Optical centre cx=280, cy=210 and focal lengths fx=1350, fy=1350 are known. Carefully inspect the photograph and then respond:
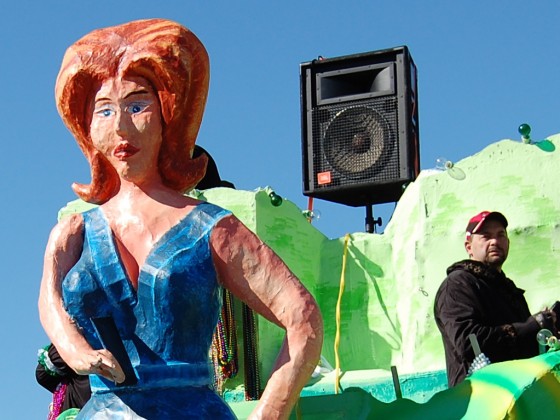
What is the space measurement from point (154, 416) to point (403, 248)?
3794 millimetres

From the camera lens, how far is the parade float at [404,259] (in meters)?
5.96

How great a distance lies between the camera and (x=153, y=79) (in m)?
3.14

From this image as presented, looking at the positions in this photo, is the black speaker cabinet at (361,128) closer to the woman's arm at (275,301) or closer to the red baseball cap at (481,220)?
the red baseball cap at (481,220)

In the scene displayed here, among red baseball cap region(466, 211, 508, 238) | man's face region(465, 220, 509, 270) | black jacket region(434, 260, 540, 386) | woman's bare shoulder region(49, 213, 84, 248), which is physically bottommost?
black jacket region(434, 260, 540, 386)

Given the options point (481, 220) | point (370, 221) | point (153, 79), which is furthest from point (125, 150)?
point (370, 221)

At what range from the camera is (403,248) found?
21.5ft

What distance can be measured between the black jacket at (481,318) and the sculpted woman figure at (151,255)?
33.1 inches

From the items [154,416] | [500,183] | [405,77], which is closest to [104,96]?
[154,416]

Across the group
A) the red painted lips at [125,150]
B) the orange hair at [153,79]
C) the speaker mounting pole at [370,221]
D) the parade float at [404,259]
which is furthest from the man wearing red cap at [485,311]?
the speaker mounting pole at [370,221]

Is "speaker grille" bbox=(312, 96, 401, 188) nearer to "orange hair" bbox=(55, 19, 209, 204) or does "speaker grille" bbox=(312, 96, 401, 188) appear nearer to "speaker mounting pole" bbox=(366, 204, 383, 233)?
"speaker mounting pole" bbox=(366, 204, 383, 233)

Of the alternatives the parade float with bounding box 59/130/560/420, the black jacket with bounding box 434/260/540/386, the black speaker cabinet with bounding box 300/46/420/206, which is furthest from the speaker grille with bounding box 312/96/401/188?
the black jacket with bounding box 434/260/540/386

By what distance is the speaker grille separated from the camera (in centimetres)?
777

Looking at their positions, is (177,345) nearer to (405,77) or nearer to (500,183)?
(500,183)

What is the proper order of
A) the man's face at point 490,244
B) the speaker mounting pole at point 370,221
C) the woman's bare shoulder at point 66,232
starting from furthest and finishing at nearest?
the speaker mounting pole at point 370,221, the man's face at point 490,244, the woman's bare shoulder at point 66,232
